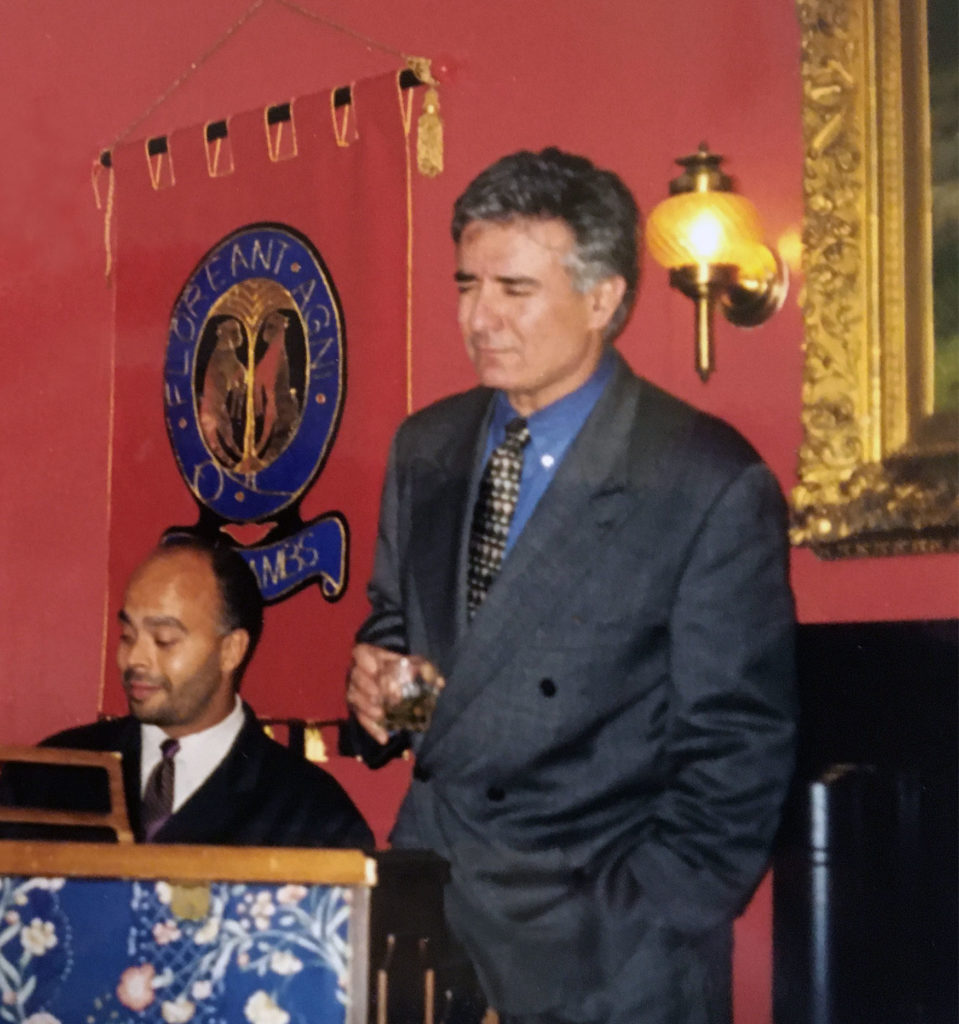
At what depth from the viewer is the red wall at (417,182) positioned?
6.43ft

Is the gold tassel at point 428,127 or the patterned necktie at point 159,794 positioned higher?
the gold tassel at point 428,127

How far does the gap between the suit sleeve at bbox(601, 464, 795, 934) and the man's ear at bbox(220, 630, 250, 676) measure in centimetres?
77

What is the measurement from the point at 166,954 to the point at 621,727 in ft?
2.04

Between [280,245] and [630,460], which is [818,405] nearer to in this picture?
[630,460]

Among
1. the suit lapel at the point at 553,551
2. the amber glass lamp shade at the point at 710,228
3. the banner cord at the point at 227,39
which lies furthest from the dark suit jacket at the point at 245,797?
the banner cord at the point at 227,39

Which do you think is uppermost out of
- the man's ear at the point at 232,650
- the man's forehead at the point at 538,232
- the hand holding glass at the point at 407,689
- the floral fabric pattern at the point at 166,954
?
the man's forehead at the point at 538,232

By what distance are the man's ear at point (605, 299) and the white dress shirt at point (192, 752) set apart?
80 centimetres

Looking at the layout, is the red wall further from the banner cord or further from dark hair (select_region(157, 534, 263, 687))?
dark hair (select_region(157, 534, 263, 687))

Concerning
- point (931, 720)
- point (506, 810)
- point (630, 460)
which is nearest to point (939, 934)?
point (931, 720)

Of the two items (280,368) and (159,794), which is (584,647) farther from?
(280,368)

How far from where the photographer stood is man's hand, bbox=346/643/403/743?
66.5 inches

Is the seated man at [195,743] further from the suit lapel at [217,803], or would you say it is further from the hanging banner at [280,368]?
the hanging banner at [280,368]

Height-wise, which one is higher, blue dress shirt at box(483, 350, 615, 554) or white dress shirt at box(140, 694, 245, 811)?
blue dress shirt at box(483, 350, 615, 554)

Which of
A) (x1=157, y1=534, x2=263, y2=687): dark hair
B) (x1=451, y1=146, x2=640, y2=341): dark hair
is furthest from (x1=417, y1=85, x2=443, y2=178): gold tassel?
(x1=157, y1=534, x2=263, y2=687): dark hair
